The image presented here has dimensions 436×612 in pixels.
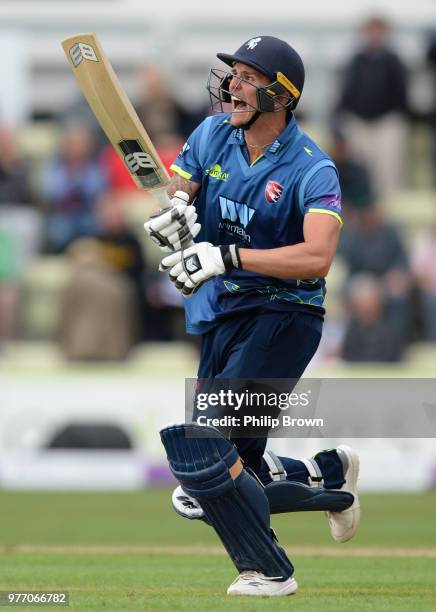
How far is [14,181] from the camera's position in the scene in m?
13.9

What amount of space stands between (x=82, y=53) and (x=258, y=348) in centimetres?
131

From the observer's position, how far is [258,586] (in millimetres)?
5820

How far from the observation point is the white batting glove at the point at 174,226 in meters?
5.78

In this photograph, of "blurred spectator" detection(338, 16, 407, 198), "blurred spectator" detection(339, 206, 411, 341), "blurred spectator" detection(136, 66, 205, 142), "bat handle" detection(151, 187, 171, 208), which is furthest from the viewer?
"blurred spectator" detection(338, 16, 407, 198)

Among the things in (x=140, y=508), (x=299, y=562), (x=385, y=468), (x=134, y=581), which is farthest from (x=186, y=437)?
(x=385, y=468)

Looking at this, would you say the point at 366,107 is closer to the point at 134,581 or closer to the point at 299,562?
the point at 299,562

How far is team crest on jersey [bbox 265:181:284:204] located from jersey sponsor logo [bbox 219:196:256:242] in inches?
3.1

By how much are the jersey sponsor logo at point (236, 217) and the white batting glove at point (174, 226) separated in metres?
0.23

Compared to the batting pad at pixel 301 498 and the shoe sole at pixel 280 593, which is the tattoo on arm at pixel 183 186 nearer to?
the batting pad at pixel 301 498

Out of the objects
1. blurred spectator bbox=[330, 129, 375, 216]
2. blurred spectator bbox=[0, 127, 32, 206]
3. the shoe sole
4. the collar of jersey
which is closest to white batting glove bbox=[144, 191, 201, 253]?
the collar of jersey

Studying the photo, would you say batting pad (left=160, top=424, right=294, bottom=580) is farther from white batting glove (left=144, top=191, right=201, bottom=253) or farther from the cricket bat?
the cricket bat

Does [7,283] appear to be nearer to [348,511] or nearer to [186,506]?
[348,511]

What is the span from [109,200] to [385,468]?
311 centimetres

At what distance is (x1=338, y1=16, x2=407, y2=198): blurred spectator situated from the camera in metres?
14.0
